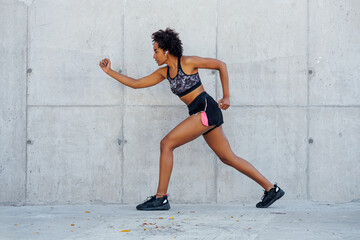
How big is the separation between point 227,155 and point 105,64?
1.64 metres

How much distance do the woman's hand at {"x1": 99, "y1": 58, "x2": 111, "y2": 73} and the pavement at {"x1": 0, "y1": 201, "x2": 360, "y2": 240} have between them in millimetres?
1524

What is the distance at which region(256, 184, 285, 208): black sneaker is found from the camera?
19.2 ft

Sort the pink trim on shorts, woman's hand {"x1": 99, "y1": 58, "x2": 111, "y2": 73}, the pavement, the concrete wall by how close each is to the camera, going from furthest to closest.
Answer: the concrete wall
woman's hand {"x1": 99, "y1": 58, "x2": 111, "y2": 73}
the pink trim on shorts
the pavement

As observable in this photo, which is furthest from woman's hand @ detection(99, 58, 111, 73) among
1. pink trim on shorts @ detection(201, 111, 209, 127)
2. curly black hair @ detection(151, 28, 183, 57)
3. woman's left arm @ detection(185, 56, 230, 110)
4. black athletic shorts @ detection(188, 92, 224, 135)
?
pink trim on shorts @ detection(201, 111, 209, 127)

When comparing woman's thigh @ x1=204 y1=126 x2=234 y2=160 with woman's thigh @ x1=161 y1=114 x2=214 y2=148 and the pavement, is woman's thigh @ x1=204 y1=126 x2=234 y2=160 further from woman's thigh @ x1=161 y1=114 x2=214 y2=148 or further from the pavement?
the pavement

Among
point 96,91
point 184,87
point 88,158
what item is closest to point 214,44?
point 184,87

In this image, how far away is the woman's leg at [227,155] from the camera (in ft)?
19.1

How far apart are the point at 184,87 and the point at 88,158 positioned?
5.03 ft

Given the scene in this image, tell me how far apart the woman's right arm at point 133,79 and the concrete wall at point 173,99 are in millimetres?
486

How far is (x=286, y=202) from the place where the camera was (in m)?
6.38

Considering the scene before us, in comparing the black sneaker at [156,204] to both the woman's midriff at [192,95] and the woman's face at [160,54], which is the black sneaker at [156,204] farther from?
the woman's face at [160,54]

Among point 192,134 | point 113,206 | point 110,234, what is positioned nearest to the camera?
point 110,234

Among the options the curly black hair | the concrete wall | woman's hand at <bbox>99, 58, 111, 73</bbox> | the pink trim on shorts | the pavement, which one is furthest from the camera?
the concrete wall

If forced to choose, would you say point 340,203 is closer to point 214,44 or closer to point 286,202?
point 286,202
